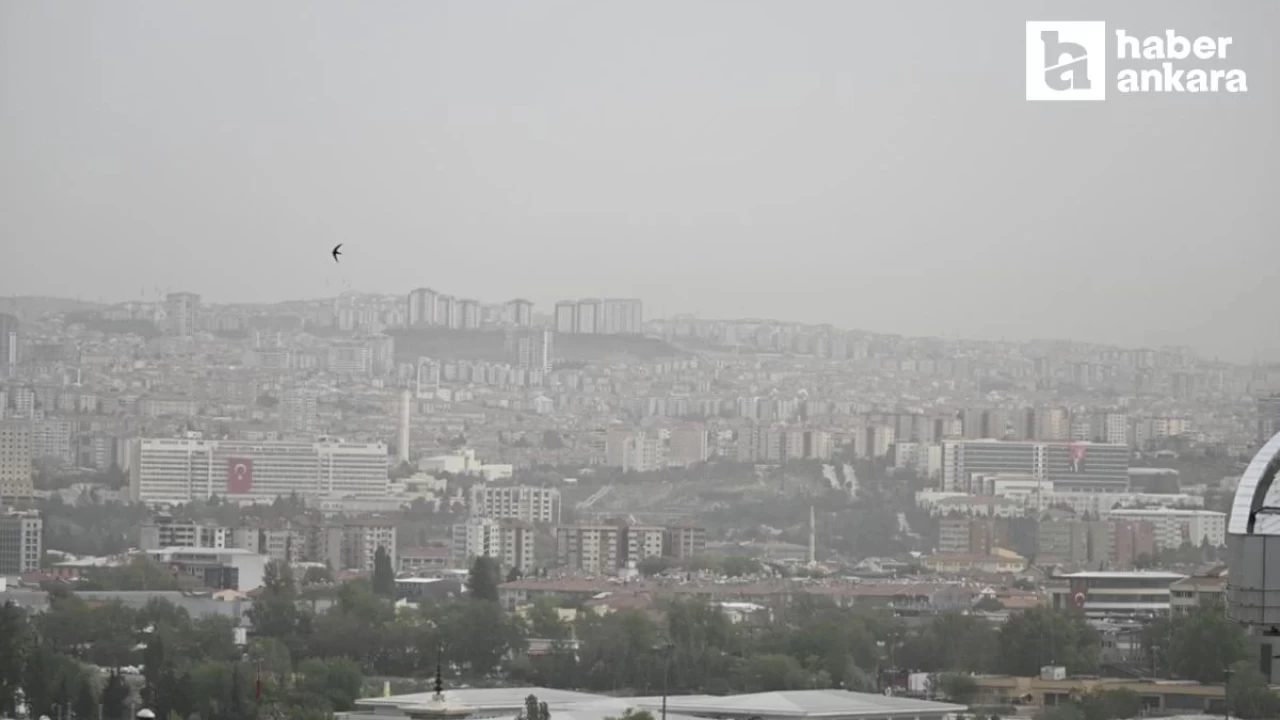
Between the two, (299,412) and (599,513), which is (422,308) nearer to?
(299,412)

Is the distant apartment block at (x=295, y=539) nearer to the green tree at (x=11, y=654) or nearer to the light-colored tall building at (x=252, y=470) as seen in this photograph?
the light-colored tall building at (x=252, y=470)

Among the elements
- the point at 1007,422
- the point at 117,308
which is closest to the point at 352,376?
the point at 117,308

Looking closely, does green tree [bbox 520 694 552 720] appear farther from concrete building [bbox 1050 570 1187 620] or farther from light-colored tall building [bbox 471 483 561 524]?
light-colored tall building [bbox 471 483 561 524]

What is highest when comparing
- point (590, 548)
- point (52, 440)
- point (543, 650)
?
point (52, 440)

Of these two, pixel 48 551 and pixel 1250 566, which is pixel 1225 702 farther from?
pixel 48 551

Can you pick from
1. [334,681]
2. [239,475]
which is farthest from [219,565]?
[334,681]

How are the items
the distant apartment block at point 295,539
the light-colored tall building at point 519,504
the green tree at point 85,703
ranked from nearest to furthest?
1. the green tree at point 85,703
2. the distant apartment block at point 295,539
3. the light-colored tall building at point 519,504

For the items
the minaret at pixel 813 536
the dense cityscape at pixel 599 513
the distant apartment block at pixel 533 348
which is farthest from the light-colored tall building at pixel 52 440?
the minaret at pixel 813 536

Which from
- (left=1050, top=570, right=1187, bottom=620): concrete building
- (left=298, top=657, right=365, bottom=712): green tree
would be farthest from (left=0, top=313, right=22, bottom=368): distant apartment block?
(left=298, top=657, right=365, bottom=712): green tree
